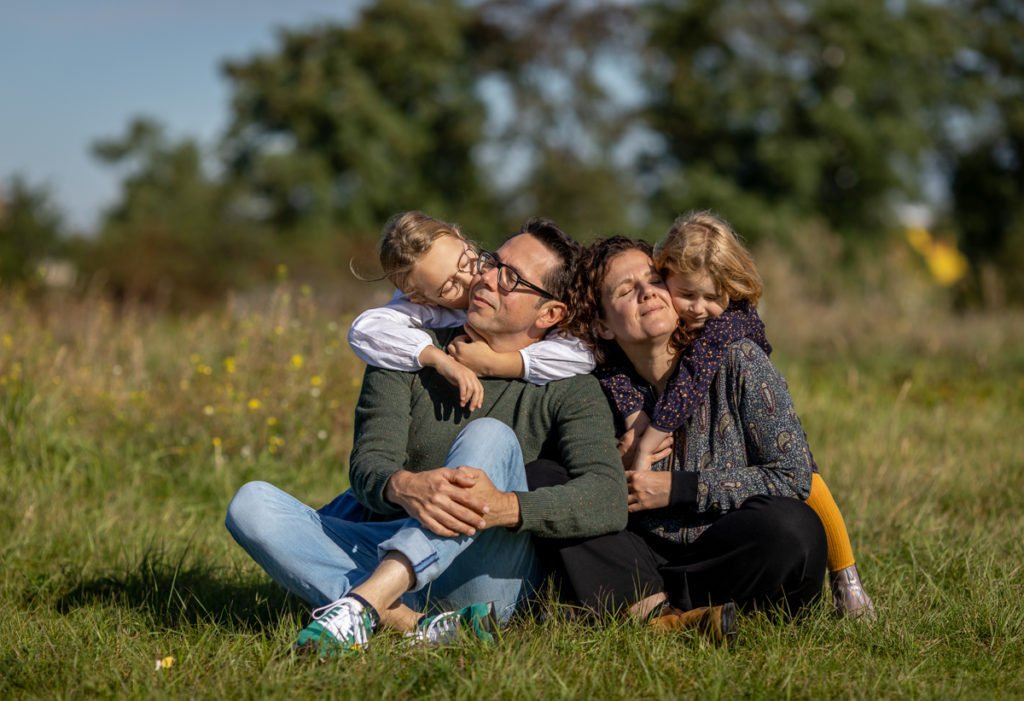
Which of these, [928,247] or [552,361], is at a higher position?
[552,361]

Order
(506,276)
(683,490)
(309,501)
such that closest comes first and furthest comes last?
(683,490) → (506,276) → (309,501)

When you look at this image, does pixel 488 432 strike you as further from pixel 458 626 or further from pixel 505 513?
pixel 458 626

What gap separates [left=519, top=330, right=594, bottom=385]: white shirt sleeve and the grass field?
2.32 feet

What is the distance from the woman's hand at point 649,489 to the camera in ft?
9.65

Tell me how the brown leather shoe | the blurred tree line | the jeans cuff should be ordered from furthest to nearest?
the blurred tree line, the brown leather shoe, the jeans cuff

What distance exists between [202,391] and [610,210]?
67.4 ft

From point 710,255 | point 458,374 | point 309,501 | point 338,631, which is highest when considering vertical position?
point 710,255

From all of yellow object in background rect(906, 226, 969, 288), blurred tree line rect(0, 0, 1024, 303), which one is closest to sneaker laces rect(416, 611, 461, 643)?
blurred tree line rect(0, 0, 1024, 303)

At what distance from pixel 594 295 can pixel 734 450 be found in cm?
65

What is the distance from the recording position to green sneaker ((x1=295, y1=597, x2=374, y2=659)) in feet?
8.35

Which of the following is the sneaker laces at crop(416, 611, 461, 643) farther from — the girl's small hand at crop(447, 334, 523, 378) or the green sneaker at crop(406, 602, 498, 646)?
the girl's small hand at crop(447, 334, 523, 378)

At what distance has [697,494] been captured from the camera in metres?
2.92

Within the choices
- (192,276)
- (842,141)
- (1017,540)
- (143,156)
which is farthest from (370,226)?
(1017,540)

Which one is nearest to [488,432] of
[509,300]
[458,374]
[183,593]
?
[458,374]
